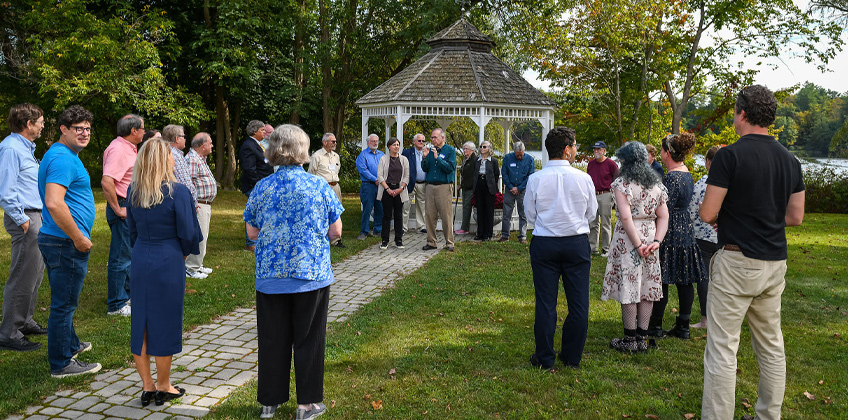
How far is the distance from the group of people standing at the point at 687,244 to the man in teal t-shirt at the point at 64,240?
3.57m

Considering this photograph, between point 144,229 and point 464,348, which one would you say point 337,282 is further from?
point 144,229

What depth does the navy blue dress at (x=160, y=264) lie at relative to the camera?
409 cm

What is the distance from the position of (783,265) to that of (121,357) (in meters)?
5.07

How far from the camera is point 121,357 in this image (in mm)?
5242

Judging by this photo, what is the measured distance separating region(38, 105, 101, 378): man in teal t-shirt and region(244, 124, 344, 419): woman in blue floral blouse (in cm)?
175

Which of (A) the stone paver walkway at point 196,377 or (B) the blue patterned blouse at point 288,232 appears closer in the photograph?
(B) the blue patterned blouse at point 288,232

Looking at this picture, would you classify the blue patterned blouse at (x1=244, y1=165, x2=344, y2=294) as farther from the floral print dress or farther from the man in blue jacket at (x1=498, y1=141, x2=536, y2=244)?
the man in blue jacket at (x1=498, y1=141, x2=536, y2=244)

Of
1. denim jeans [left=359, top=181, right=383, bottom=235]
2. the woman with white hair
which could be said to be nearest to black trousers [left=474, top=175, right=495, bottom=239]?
the woman with white hair

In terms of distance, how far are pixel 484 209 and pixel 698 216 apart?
6.58m

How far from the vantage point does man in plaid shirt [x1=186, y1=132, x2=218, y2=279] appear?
27.3 ft

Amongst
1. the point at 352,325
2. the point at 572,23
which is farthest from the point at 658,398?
the point at 572,23

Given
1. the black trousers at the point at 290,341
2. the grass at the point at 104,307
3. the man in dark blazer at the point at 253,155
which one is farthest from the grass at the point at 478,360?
the man in dark blazer at the point at 253,155

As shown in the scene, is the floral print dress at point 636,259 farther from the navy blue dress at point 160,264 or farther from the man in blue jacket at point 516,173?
the man in blue jacket at point 516,173

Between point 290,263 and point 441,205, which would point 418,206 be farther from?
point 290,263
